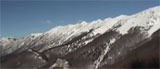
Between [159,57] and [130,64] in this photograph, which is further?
[130,64]

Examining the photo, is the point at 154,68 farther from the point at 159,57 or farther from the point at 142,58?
the point at 142,58

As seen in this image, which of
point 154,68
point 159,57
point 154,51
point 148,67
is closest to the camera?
point 154,68

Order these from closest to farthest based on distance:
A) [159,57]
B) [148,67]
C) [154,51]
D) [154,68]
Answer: [154,68] < [148,67] < [159,57] < [154,51]

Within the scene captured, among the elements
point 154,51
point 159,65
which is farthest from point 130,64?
point 159,65

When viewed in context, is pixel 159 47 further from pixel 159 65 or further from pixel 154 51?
pixel 159 65

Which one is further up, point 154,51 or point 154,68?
point 154,51

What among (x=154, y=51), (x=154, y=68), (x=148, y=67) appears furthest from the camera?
(x=154, y=51)

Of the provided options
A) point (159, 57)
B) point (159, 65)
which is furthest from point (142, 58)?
point (159, 65)

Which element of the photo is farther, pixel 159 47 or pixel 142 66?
pixel 159 47

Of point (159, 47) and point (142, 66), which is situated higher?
point (159, 47)
